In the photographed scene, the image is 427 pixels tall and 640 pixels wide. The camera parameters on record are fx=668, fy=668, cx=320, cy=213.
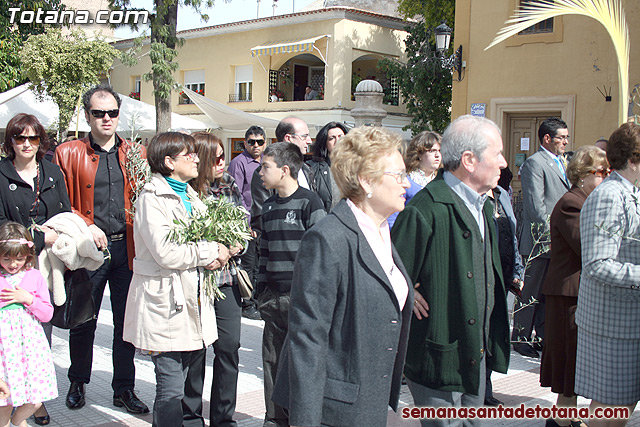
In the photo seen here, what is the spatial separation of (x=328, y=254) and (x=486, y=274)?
3.54 feet

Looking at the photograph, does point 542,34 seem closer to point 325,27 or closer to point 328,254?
point 325,27

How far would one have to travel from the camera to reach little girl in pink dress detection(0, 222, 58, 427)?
3840 mm

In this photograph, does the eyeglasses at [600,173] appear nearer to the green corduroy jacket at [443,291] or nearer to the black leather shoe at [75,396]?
the green corduroy jacket at [443,291]

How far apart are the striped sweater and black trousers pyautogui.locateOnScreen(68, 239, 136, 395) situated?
1136mm

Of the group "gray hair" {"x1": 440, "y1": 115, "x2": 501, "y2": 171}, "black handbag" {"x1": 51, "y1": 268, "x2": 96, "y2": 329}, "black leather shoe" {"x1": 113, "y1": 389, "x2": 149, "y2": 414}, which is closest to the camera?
"gray hair" {"x1": 440, "y1": 115, "x2": 501, "y2": 171}

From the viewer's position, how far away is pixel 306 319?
2566 mm

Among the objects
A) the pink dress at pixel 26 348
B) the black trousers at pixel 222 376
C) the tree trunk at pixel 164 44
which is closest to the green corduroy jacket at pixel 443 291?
the black trousers at pixel 222 376

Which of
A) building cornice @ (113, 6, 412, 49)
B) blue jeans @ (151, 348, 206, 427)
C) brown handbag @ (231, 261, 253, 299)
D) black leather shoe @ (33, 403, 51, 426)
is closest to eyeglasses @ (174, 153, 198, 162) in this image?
brown handbag @ (231, 261, 253, 299)

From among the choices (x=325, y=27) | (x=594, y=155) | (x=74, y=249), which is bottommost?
(x=74, y=249)

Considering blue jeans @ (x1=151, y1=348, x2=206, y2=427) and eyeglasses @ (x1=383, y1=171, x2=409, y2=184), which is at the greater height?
eyeglasses @ (x1=383, y1=171, x2=409, y2=184)

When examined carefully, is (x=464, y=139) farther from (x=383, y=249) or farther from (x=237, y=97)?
(x=237, y=97)

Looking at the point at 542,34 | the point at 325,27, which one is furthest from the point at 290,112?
the point at 542,34

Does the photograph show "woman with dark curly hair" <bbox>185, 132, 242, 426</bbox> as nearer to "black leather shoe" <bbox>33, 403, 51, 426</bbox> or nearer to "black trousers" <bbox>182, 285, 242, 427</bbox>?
"black trousers" <bbox>182, 285, 242, 427</bbox>

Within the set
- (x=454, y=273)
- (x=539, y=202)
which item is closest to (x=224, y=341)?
(x=454, y=273)
